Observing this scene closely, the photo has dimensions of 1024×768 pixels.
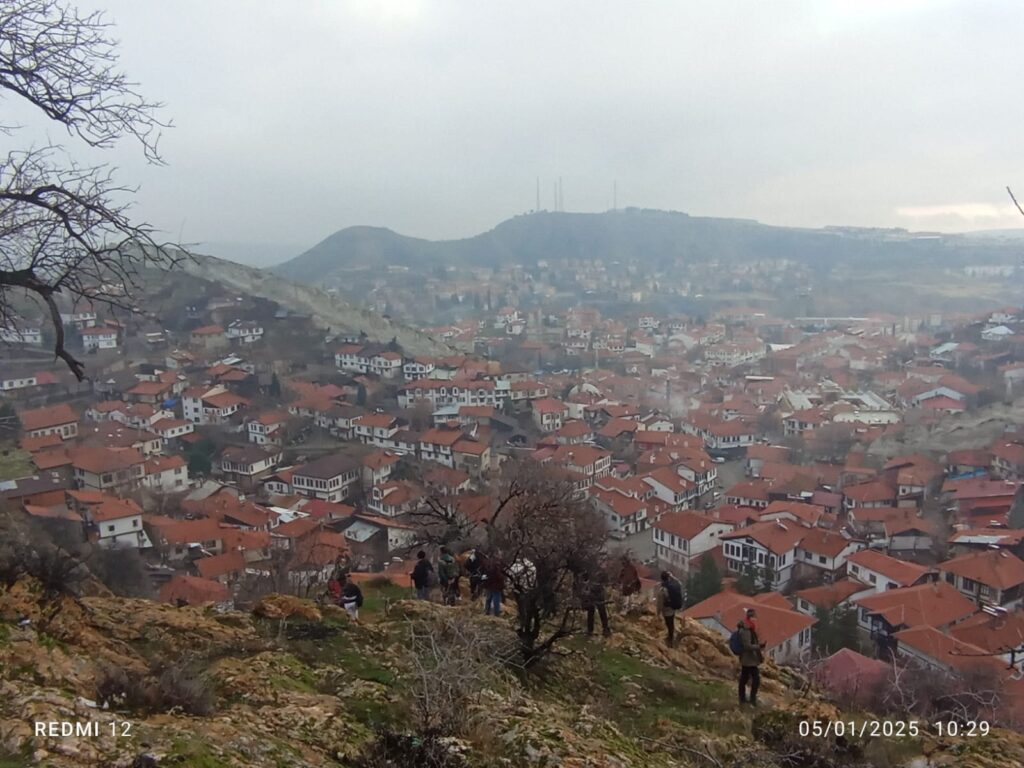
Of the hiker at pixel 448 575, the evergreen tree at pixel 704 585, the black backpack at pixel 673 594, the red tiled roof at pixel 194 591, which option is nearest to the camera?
the black backpack at pixel 673 594

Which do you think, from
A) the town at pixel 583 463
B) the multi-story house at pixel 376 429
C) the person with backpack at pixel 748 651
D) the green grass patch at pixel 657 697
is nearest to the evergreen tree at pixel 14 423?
the town at pixel 583 463

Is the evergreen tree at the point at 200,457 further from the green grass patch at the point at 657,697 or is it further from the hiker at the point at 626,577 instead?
the green grass patch at the point at 657,697

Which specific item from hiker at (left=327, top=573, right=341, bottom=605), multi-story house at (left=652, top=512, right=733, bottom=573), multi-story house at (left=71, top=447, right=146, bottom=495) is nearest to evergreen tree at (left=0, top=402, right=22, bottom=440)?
multi-story house at (left=71, top=447, right=146, bottom=495)

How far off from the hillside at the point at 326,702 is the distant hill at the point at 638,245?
123 m

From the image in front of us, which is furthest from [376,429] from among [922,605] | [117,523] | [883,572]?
[922,605]

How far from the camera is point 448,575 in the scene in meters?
7.70

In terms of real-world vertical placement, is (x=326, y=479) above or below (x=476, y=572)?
below

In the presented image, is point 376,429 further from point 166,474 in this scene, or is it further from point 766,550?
point 766,550

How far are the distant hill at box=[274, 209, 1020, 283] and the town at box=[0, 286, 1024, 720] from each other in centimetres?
8248

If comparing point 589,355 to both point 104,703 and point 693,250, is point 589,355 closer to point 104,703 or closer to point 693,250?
point 104,703

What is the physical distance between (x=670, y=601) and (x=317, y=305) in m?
60.0

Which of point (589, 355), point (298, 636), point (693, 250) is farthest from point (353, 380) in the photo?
point (693, 250)

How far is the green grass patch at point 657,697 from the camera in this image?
17.4 ft

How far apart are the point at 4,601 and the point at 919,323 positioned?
93.3m
